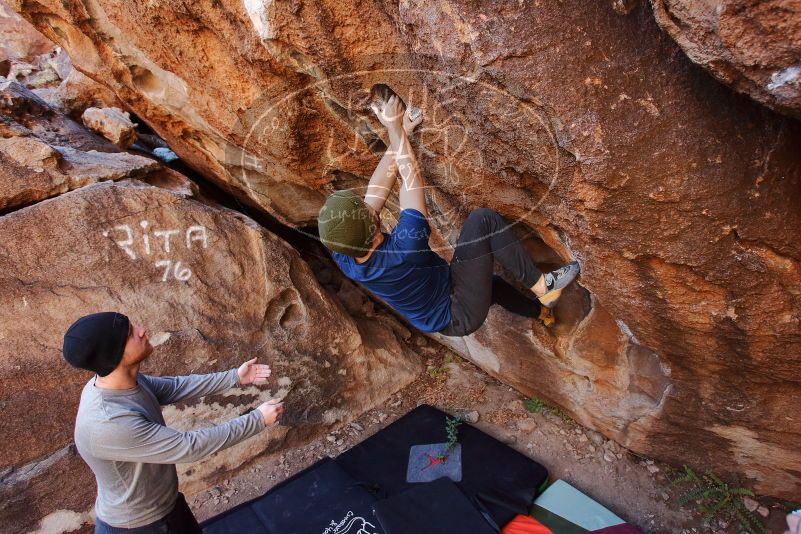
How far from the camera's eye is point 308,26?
7.00 feet

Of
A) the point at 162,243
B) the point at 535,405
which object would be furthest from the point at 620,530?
the point at 162,243

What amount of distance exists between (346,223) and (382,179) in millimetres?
365

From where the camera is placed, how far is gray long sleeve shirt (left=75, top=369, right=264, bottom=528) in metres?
1.97

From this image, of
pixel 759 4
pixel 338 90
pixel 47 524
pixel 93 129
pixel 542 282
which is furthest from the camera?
pixel 93 129

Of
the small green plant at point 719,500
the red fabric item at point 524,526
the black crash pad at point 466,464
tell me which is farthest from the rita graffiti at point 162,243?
the small green plant at point 719,500

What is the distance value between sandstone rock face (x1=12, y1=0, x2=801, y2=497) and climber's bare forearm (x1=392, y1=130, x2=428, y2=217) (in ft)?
0.43

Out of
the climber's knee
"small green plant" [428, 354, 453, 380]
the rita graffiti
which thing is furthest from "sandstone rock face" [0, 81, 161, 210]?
"small green plant" [428, 354, 453, 380]

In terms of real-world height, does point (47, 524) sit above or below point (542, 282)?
below

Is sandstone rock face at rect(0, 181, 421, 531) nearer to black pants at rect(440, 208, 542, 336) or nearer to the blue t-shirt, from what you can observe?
the blue t-shirt

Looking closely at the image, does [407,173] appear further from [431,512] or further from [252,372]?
[431,512]

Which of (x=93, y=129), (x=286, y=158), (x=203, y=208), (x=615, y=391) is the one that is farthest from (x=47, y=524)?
(x=615, y=391)

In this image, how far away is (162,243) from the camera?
3.49 meters

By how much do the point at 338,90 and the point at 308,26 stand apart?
39cm

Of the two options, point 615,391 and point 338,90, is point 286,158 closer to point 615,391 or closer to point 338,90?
point 338,90
